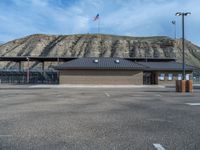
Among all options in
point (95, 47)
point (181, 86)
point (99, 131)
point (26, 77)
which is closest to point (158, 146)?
point (99, 131)

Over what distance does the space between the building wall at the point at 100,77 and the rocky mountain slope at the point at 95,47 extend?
73985 millimetres

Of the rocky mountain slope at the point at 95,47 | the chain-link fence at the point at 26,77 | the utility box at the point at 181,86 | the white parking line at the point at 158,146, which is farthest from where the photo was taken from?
the rocky mountain slope at the point at 95,47

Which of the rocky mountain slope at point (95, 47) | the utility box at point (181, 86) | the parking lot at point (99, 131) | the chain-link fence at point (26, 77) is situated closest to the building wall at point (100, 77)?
the chain-link fence at point (26, 77)

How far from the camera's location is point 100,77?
47500mm

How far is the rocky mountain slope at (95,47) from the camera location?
411 feet

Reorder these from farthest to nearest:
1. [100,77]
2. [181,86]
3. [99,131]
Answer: [100,77] < [181,86] < [99,131]

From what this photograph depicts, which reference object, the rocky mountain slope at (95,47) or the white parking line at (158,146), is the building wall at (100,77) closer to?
the white parking line at (158,146)

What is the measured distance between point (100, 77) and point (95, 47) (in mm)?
85340

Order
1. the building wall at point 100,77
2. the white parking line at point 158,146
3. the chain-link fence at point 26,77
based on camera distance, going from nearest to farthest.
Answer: the white parking line at point 158,146, the building wall at point 100,77, the chain-link fence at point 26,77

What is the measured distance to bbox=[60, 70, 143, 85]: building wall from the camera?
46938 millimetres

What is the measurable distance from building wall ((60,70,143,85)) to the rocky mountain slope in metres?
74.0

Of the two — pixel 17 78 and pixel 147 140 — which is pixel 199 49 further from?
pixel 147 140

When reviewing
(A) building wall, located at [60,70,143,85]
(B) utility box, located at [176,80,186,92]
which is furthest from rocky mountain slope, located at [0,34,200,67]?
(B) utility box, located at [176,80,186,92]

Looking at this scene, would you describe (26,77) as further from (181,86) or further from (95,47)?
(95,47)
